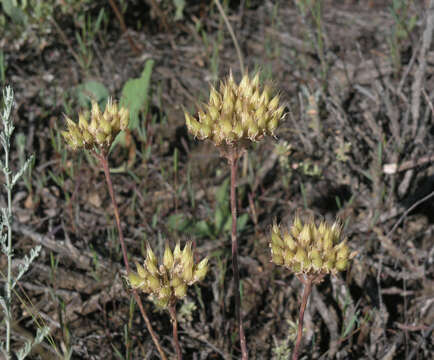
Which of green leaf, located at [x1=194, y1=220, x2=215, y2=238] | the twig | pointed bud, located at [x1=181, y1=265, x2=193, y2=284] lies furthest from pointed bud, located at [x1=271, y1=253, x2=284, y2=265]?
the twig

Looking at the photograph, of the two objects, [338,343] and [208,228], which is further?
[208,228]

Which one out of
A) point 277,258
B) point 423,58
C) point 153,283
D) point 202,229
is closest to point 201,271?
point 153,283

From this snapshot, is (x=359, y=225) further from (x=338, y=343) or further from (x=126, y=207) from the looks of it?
(x=126, y=207)

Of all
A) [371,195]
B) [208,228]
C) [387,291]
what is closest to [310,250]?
A: [387,291]

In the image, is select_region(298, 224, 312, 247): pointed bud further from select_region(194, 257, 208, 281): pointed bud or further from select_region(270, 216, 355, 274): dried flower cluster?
select_region(194, 257, 208, 281): pointed bud

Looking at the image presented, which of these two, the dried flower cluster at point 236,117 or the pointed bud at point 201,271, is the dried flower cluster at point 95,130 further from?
the pointed bud at point 201,271

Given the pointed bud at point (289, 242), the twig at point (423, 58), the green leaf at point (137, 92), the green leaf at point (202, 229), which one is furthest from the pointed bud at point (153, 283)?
the twig at point (423, 58)
